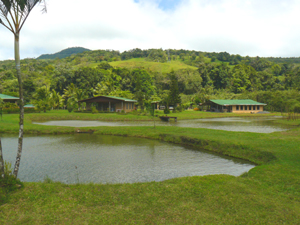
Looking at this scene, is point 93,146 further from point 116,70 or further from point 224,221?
point 116,70

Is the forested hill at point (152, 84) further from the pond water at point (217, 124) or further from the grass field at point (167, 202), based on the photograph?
the grass field at point (167, 202)

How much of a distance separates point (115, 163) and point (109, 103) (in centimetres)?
4341

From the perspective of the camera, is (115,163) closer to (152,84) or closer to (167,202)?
(167,202)

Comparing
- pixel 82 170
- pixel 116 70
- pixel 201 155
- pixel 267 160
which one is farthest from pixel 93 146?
pixel 116 70

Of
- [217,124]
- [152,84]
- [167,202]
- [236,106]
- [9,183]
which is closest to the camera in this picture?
[167,202]

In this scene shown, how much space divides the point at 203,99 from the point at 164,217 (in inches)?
3081

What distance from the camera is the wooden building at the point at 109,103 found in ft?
180

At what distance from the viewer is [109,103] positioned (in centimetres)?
5481

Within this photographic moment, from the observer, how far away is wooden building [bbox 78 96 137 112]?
2160 inches

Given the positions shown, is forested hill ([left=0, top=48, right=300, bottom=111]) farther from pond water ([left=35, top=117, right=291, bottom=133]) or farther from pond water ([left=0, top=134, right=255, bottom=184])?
pond water ([left=0, top=134, right=255, bottom=184])

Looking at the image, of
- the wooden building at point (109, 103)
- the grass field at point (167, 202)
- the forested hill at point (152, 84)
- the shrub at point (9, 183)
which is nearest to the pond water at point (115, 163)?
the grass field at point (167, 202)

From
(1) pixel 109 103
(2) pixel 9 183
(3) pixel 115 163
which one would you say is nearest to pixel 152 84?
(1) pixel 109 103

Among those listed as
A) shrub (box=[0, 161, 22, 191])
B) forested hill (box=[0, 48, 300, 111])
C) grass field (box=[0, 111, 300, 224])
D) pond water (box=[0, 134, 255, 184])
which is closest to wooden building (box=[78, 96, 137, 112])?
forested hill (box=[0, 48, 300, 111])

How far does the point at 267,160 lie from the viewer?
41.4 feet
